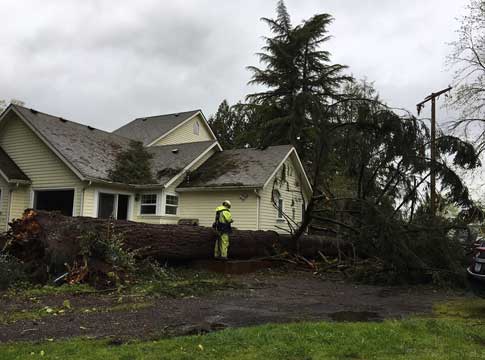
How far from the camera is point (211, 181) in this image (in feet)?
59.4

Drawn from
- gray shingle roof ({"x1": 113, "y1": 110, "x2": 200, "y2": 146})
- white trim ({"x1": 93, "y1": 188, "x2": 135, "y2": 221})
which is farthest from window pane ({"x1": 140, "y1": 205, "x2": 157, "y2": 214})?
gray shingle roof ({"x1": 113, "y1": 110, "x2": 200, "y2": 146})

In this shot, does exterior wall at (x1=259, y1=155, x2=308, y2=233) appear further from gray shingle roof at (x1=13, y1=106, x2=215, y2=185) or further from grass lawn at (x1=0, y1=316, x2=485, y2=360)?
grass lawn at (x1=0, y1=316, x2=485, y2=360)

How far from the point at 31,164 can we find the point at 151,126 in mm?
11658

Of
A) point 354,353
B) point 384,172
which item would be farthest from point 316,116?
point 354,353

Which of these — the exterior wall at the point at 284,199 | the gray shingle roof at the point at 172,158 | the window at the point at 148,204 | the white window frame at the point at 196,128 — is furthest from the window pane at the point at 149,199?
the white window frame at the point at 196,128

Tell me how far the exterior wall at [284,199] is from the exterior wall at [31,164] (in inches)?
274

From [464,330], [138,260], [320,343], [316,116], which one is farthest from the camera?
[316,116]

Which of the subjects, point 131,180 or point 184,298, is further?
point 131,180

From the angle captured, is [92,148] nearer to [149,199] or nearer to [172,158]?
[149,199]

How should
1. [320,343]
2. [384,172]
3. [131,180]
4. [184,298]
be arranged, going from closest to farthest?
[320,343] → [184,298] → [384,172] → [131,180]

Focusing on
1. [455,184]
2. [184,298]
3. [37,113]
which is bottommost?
[184,298]

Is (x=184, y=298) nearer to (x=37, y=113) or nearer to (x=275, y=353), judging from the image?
(x=275, y=353)

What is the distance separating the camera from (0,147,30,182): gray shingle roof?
16.6m

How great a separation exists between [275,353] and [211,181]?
13921 millimetres
